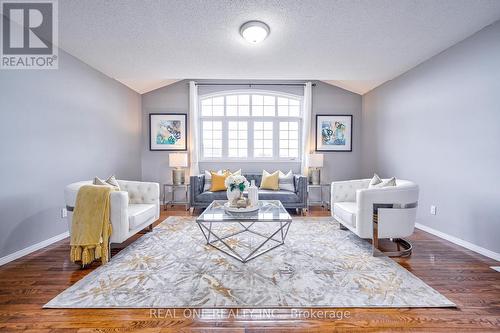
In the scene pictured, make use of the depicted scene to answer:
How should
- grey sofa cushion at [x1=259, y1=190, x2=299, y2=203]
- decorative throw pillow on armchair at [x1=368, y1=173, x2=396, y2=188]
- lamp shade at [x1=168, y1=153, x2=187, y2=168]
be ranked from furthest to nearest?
lamp shade at [x1=168, y1=153, x2=187, y2=168] < grey sofa cushion at [x1=259, y1=190, x2=299, y2=203] < decorative throw pillow on armchair at [x1=368, y1=173, x2=396, y2=188]

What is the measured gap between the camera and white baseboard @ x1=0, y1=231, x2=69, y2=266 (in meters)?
2.36

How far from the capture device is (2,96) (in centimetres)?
237

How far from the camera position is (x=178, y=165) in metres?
4.77

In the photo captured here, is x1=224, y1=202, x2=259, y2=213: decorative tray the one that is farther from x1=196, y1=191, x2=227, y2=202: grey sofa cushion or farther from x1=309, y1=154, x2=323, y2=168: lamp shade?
x1=309, y1=154, x2=323, y2=168: lamp shade

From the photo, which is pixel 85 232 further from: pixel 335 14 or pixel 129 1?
pixel 335 14

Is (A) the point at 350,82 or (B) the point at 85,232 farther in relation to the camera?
(A) the point at 350,82

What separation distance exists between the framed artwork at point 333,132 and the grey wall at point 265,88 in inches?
4.8

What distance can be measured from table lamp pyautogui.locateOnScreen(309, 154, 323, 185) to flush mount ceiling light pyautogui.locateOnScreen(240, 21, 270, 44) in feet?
9.27

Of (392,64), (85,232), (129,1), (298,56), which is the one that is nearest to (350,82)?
(392,64)

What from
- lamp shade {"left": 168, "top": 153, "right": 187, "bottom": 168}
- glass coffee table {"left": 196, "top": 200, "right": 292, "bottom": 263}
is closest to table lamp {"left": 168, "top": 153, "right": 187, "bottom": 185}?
lamp shade {"left": 168, "top": 153, "right": 187, "bottom": 168}

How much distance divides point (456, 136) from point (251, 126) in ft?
12.1

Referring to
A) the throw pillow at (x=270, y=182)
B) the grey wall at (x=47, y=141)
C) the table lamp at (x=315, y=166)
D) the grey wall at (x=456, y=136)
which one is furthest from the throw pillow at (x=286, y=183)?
the grey wall at (x=47, y=141)

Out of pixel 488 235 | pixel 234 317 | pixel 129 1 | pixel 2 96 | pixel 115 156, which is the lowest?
pixel 234 317

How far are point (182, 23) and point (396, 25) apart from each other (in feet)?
7.95
